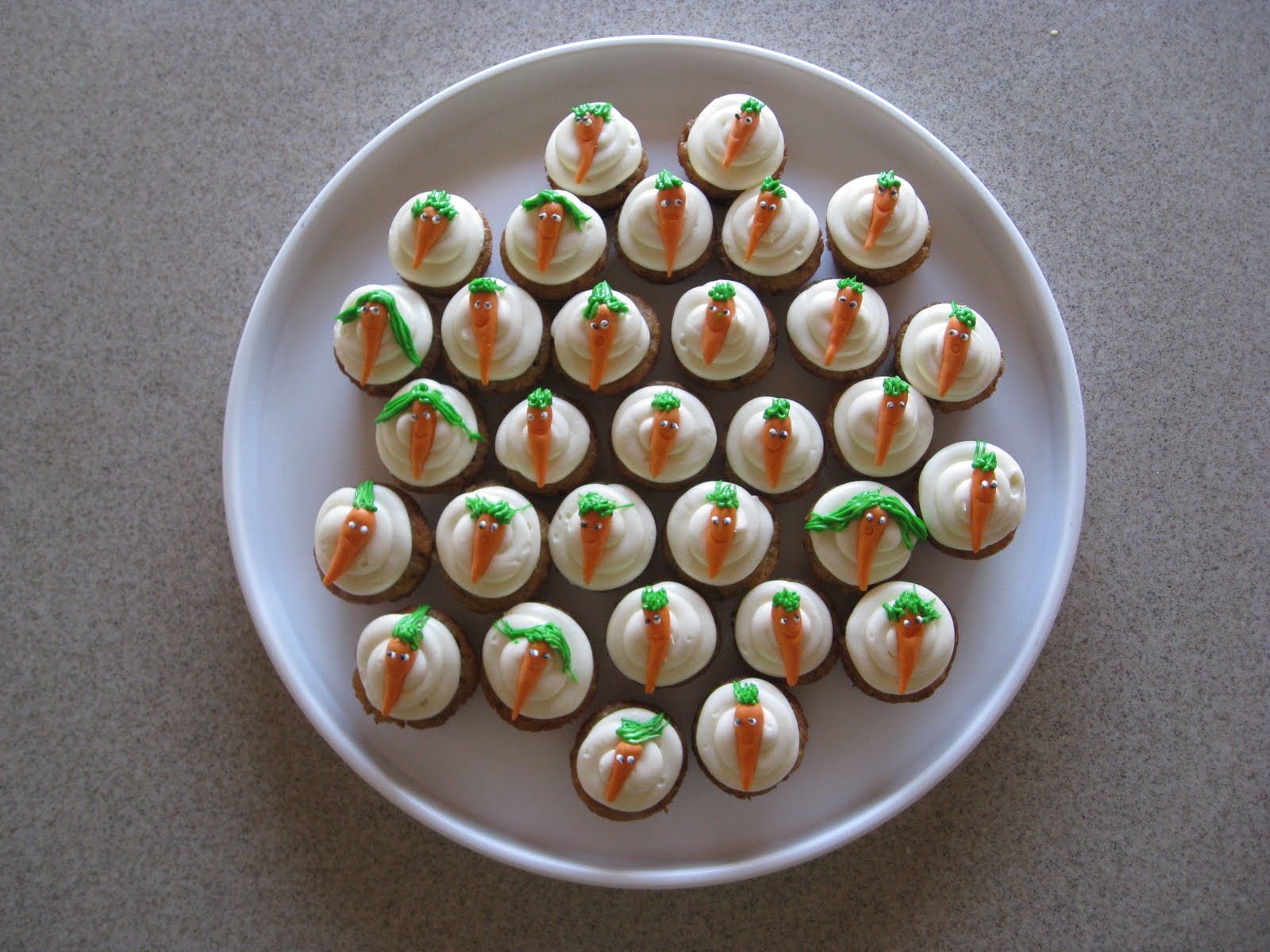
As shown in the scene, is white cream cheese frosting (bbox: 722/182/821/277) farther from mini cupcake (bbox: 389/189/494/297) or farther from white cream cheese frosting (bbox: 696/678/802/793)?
white cream cheese frosting (bbox: 696/678/802/793)

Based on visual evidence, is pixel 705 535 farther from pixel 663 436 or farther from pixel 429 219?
pixel 429 219

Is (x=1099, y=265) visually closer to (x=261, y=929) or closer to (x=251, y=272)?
(x=251, y=272)

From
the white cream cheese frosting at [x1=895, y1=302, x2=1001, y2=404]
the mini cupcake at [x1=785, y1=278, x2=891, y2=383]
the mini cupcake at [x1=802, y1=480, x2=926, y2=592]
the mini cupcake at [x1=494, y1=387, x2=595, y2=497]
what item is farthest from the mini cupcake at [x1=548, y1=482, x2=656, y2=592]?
the white cream cheese frosting at [x1=895, y1=302, x2=1001, y2=404]

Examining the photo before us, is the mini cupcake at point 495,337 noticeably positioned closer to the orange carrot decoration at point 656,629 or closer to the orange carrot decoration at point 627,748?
the orange carrot decoration at point 656,629

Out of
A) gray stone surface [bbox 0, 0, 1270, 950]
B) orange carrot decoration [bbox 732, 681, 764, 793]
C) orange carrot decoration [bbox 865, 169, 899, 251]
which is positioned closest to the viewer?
orange carrot decoration [bbox 732, 681, 764, 793]

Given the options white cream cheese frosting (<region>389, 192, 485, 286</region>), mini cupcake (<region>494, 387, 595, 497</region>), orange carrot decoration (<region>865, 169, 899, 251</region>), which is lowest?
mini cupcake (<region>494, 387, 595, 497</region>)

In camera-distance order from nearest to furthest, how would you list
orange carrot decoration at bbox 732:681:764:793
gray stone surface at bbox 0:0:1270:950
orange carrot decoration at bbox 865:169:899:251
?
orange carrot decoration at bbox 732:681:764:793
orange carrot decoration at bbox 865:169:899:251
gray stone surface at bbox 0:0:1270:950

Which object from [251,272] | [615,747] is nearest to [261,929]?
[615,747]
